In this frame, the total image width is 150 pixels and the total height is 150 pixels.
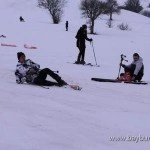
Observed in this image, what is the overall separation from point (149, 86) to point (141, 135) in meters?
7.08

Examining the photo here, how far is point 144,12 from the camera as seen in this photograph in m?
111

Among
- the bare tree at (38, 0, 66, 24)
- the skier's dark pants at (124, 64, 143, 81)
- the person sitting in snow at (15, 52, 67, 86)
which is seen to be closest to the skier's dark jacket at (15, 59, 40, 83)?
the person sitting in snow at (15, 52, 67, 86)

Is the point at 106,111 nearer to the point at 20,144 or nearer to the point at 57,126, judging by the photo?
the point at 57,126

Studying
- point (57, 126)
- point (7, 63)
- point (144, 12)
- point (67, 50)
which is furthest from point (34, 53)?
point (144, 12)

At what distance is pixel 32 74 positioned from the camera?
1172 cm

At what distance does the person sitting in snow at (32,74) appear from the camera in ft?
37.8

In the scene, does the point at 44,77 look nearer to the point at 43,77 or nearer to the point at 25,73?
the point at 43,77

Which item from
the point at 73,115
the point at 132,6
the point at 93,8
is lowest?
the point at 73,115

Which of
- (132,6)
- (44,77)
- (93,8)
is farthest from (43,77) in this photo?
(132,6)

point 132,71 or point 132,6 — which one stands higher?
point 132,6

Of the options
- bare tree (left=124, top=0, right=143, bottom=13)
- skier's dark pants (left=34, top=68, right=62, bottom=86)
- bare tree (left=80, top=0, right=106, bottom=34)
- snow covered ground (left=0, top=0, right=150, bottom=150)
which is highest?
bare tree (left=124, top=0, right=143, bottom=13)

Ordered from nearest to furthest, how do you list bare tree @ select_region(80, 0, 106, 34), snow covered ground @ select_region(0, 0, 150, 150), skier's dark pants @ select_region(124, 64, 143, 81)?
snow covered ground @ select_region(0, 0, 150, 150) → skier's dark pants @ select_region(124, 64, 143, 81) → bare tree @ select_region(80, 0, 106, 34)

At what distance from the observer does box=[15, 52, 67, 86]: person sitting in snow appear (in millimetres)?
11531

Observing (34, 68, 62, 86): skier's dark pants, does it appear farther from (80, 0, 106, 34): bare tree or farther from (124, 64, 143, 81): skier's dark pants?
(80, 0, 106, 34): bare tree
